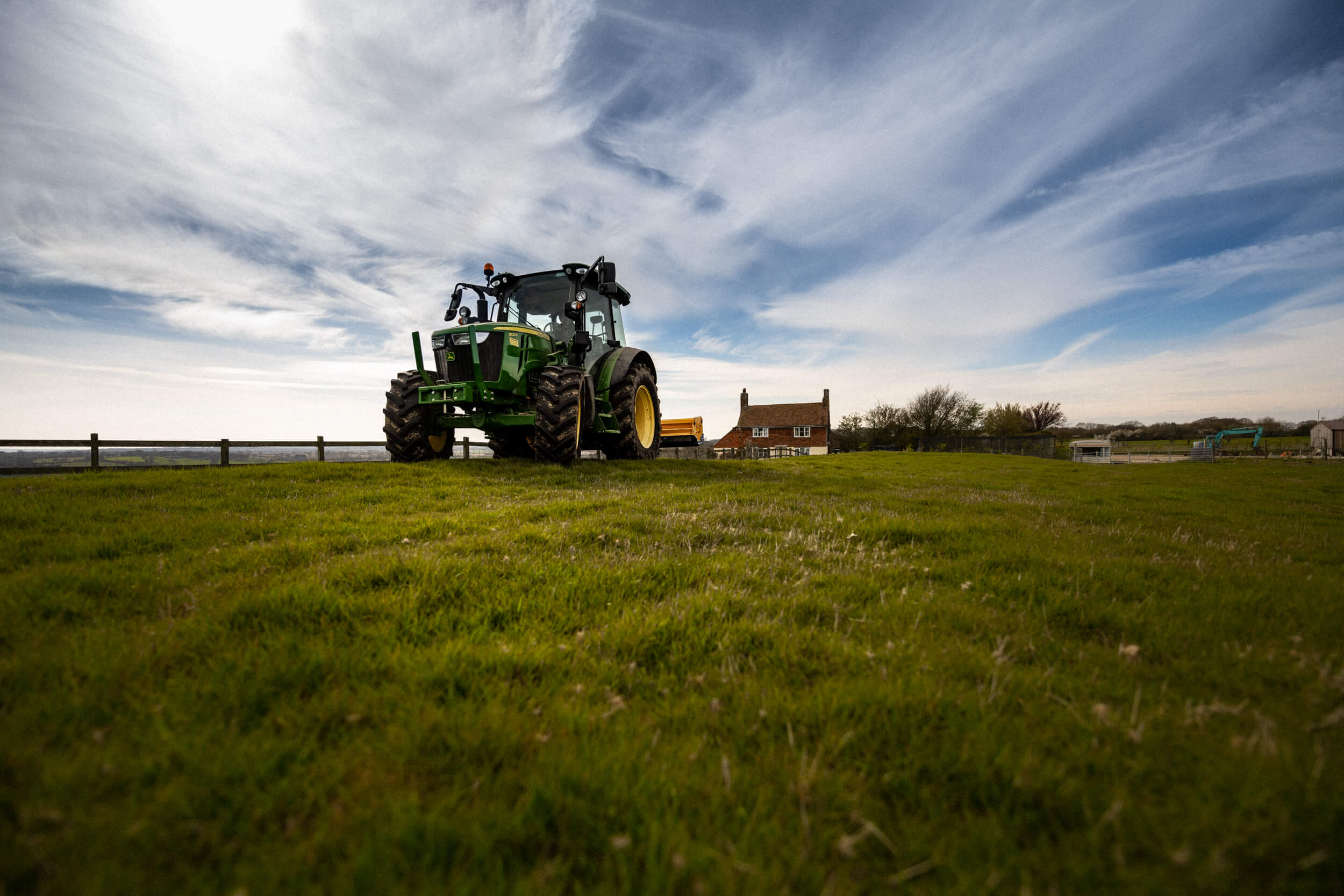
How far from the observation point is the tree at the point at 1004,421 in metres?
68.4

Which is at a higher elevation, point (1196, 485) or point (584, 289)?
point (584, 289)

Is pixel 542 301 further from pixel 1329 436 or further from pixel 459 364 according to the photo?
pixel 1329 436

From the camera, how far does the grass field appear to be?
133 centimetres

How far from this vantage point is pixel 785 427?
59.7 meters

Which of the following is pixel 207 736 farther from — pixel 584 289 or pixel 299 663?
pixel 584 289

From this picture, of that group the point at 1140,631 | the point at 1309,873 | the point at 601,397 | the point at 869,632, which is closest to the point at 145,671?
the point at 869,632

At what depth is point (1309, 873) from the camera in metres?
1.26

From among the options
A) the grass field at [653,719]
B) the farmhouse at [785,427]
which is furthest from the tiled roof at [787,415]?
the grass field at [653,719]

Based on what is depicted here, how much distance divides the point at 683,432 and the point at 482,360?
8301 mm

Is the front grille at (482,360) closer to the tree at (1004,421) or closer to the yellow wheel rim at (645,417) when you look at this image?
the yellow wheel rim at (645,417)

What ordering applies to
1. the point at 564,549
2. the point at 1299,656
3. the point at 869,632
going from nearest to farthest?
1. the point at 1299,656
2. the point at 869,632
3. the point at 564,549

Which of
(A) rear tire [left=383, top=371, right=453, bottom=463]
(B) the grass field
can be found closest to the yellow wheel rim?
(A) rear tire [left=383, top=371, right=453, bottom=463]

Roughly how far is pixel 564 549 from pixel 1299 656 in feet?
14.1

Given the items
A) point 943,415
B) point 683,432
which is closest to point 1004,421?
point 943,415
